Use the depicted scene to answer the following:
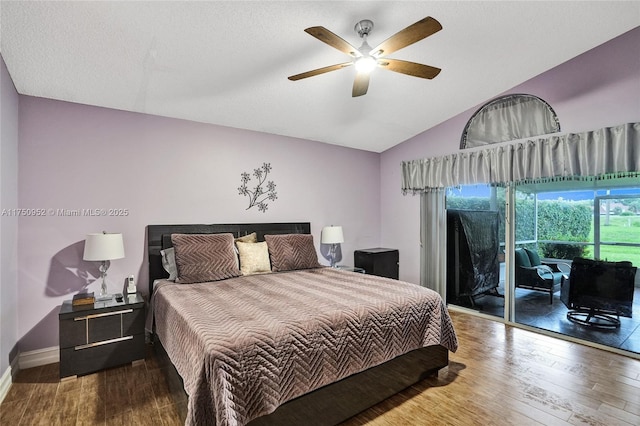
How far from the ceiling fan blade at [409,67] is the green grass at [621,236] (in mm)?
2498

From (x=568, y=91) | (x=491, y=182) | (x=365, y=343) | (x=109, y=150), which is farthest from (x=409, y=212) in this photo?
(x=109, y=150)

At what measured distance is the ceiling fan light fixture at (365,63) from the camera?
2258 mm

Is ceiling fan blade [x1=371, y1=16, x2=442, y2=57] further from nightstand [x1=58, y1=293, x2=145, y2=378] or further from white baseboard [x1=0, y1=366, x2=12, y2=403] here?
white baseboard [x1=0, y1=366, x2=12, y2=403]

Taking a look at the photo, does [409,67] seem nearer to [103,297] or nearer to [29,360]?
[103,297]

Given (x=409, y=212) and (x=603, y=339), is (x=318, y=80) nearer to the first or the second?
(x=409, y=212)

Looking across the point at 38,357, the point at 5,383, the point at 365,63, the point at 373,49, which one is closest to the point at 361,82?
the point at 365,63

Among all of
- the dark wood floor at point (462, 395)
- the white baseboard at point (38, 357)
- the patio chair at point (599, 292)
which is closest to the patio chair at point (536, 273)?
the patio chair at point (599, 292)

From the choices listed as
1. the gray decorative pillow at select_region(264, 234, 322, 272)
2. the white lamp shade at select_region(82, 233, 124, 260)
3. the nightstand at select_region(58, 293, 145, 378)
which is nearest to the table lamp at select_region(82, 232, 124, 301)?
the white lamp shade at select_region(82, 233, 124, 260)

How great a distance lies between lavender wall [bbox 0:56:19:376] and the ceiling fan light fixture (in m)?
2.57

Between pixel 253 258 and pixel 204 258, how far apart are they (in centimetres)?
55

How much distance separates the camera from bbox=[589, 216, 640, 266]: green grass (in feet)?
10.2

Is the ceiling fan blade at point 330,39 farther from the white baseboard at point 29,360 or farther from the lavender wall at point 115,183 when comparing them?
the white baseboard at point 29,360

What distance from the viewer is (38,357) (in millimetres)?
2846

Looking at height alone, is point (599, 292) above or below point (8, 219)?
below
